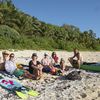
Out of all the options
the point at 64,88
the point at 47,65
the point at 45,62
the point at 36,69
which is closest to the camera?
the point at 64,88

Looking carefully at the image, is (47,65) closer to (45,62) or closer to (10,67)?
(45,62)

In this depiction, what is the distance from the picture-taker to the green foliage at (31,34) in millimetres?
27016

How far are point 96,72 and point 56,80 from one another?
269cm

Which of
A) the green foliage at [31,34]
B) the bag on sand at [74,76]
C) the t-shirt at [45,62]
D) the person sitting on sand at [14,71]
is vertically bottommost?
the bag on sand at [74,76]

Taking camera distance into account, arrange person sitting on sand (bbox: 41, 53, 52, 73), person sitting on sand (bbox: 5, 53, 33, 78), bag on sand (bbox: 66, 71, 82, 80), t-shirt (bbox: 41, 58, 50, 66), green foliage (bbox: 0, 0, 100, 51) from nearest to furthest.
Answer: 1. person sitting on sand (bbox: 5, 53, 33, 78)
2. bag on sand (bbox: 66, 71, 82, 80)
3. person sitting on sand (bbox: 41, 53, 52, 73)
4. t-shirt (bbox: 41, 58, 50, 66)
5. green foliage (bbox: 0, 0, 100, 51)

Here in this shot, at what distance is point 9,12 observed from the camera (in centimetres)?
3212

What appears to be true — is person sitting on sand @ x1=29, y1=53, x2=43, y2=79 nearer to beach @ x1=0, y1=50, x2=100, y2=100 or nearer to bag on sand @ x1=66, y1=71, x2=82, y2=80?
beach @ x1=0, y1=50, x2=100, y2=100

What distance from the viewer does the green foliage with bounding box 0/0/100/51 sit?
27016mm

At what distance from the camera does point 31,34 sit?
34.8m

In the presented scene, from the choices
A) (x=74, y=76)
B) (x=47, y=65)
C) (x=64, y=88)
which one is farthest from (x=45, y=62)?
(x=64, y=88)

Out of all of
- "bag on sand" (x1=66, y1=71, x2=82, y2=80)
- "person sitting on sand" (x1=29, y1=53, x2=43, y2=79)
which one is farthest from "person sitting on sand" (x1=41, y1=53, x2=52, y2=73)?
"bag on sand" (x1=66, y1=71, x2=82, y2=80)

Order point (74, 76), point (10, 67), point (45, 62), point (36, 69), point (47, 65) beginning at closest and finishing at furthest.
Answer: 1. point (36, 69)
2. point (10, 67)
3. point (74, 76)
4. point (47, 65)
5. point (45, 62)

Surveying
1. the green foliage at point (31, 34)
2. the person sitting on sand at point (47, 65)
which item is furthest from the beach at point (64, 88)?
the green foliage at point (31, 34)

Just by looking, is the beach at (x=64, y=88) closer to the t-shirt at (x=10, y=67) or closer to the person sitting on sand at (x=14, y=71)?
the person sitting on sand at (x=14, y=71)
